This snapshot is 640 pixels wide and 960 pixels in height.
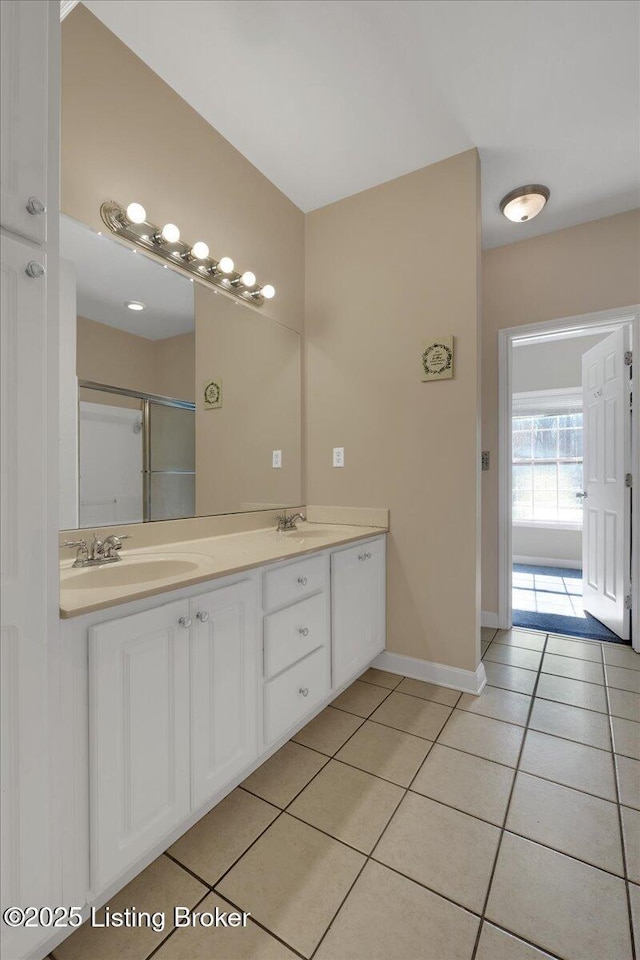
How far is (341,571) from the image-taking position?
1858 mm

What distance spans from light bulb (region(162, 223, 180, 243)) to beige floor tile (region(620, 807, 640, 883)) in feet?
8.39

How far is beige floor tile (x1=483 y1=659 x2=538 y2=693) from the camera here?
2.12 metres

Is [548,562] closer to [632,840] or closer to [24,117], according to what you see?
[632,840]

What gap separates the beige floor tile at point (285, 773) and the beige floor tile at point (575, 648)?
173 cm

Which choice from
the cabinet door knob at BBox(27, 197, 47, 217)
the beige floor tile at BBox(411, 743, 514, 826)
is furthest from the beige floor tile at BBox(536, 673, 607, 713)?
the cabinet door knob at BBox(27, 197, 47, 217)

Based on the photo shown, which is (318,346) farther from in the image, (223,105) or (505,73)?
(505,73)

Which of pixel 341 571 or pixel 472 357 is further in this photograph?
pixel 472 357

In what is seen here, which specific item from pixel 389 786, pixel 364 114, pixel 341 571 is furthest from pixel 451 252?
pixel 389 786

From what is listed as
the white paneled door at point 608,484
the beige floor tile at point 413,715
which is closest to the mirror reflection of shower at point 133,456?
the beige floor tile at point 413,715

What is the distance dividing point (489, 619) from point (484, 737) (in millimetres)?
1346

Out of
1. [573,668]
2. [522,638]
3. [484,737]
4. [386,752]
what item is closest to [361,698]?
[386,752]

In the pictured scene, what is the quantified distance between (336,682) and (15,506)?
1475 millimetres

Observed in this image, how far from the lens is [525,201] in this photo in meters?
2.36

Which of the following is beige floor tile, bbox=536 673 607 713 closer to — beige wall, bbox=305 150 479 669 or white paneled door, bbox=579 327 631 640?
beige wall, bbox=305 150 479 669
